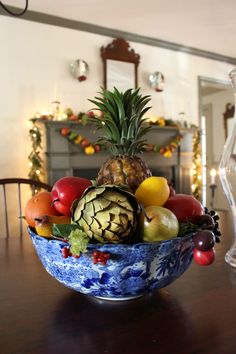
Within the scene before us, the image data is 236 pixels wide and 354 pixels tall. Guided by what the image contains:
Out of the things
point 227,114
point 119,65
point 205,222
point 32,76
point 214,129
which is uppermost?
point 119,65

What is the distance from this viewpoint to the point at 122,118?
2.51ft

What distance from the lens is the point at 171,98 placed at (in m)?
4.31

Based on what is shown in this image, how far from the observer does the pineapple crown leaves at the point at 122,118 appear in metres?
0.76

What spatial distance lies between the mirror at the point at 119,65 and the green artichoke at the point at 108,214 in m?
3.37

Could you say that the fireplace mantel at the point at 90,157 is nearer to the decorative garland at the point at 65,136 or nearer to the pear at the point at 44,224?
the decorative garland at the point at 65,136

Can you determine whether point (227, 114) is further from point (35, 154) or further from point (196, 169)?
point (35, 154)

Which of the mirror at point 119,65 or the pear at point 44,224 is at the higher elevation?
the mirror at point 119,65

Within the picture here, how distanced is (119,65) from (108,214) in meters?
3.57

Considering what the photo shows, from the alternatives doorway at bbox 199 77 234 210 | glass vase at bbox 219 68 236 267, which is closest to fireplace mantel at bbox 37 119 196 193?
doorway at bbox 199 77 234 210

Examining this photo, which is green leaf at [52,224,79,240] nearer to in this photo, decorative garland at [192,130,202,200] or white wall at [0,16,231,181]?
white wall at [0,16,231,181]

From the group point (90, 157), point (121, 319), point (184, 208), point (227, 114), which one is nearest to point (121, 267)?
point (121, 319)

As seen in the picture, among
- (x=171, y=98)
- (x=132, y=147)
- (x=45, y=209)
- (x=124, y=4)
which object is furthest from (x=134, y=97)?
(x=171, y=98)

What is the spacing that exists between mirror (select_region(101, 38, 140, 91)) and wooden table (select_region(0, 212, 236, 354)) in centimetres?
331

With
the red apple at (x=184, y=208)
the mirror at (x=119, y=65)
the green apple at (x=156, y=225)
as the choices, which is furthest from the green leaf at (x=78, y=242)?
the mirror at (x=119, y=65)
